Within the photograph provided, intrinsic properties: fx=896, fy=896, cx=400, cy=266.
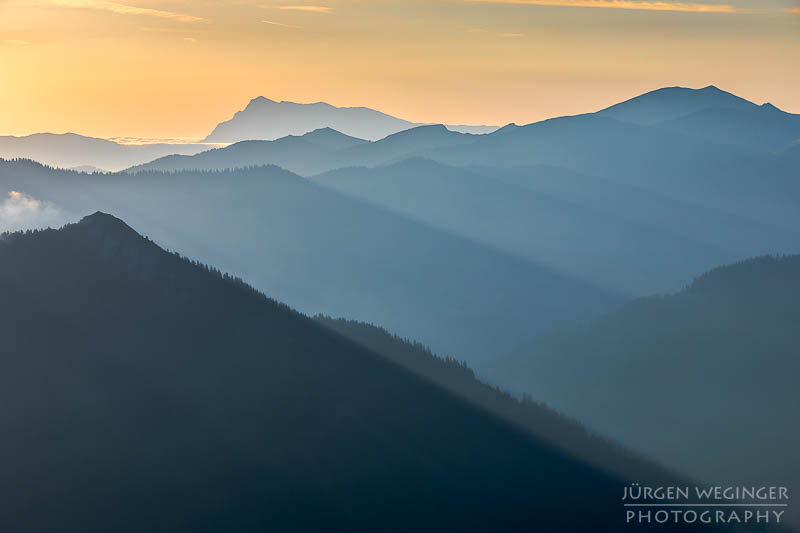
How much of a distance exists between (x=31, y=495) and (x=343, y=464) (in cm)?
6505

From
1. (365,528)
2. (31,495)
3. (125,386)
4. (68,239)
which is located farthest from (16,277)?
(365,528)

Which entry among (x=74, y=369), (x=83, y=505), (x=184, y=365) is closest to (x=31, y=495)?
(x=83, y=505)

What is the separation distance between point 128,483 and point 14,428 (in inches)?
943

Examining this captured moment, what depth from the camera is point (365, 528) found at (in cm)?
19062

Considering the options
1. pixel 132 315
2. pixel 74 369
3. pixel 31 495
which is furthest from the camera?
pixel 132 315

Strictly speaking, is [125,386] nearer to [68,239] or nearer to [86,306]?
[86,306]

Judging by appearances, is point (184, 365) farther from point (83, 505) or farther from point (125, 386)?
point (83, 505)

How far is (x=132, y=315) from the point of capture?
646 feet

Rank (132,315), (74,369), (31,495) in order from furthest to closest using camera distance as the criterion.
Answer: (132,315) → (74,369) → (31,495)

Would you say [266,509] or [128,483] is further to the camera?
[266,509]

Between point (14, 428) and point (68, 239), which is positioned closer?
point (14, 428)

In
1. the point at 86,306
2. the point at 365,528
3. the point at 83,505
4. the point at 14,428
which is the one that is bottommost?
the point at 365,528

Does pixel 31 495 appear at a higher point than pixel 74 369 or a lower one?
lower

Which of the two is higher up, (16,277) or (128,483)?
(16,277)
